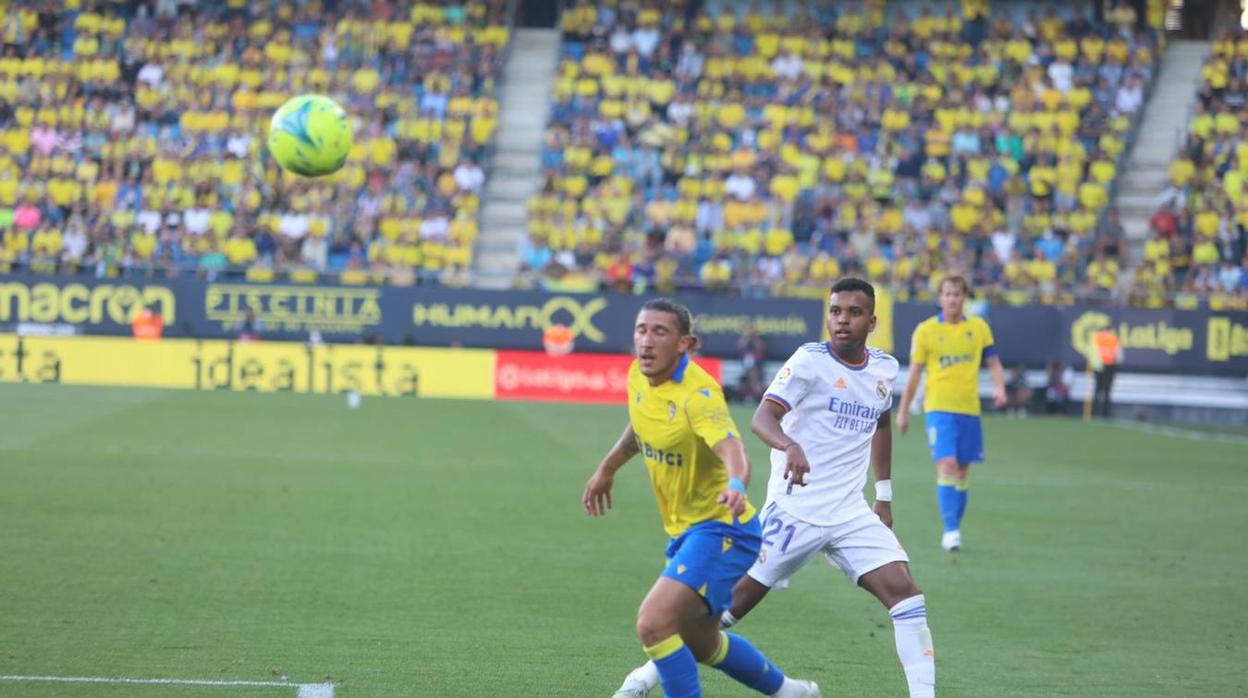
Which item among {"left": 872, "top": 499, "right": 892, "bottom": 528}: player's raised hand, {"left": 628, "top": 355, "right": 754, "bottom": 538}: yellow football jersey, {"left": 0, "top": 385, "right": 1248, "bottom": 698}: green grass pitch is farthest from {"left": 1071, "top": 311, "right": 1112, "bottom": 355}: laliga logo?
{"left": 628, "top": 355, "right": 754, "bottom": 538}: yellow football jersey

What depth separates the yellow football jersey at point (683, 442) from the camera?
647 cm

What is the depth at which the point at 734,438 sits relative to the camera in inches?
249

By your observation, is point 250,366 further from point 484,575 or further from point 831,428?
point 831,428

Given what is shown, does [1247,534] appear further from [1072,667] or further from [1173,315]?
[1173,315]

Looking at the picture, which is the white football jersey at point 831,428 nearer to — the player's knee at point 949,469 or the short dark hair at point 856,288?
the short dark hair at point 856,288

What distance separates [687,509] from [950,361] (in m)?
6.86

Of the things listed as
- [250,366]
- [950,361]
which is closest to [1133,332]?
[250,366]

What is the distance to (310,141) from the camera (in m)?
16.3

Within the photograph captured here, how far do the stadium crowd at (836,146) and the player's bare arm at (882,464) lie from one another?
2352 cm

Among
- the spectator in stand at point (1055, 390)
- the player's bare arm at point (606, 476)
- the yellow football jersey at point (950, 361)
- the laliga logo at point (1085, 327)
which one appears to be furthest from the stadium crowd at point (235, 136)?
the player's bare arm at point (606, 476)

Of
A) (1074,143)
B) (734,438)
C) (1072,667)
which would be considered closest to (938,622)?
(1072,667)

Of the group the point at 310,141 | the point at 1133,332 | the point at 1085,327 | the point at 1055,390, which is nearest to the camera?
the point at 310,141

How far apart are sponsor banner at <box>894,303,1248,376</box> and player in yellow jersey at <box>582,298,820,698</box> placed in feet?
83.0

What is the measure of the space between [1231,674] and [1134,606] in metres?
2.13
